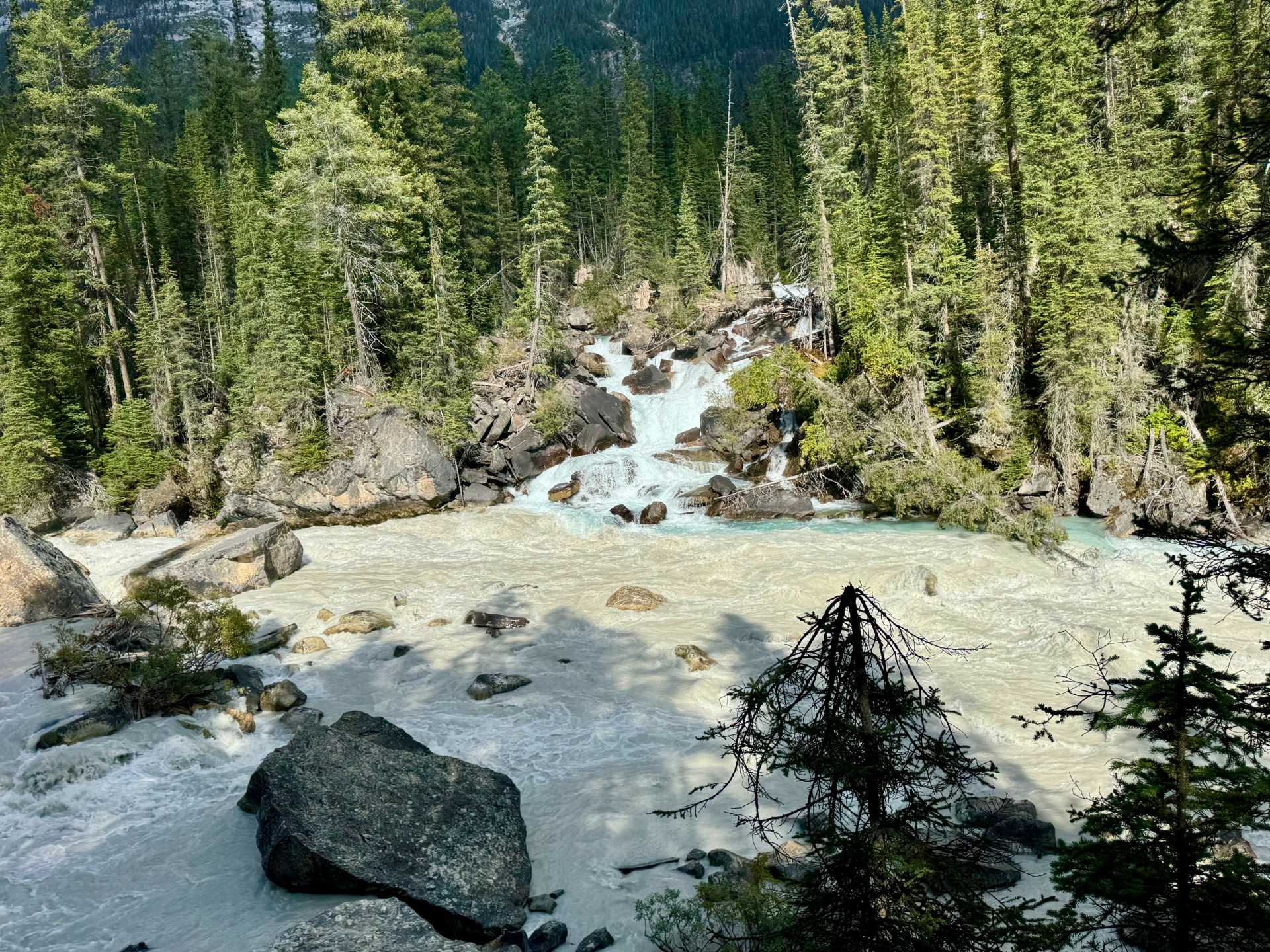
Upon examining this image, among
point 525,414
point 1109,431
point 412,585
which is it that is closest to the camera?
point 412,585

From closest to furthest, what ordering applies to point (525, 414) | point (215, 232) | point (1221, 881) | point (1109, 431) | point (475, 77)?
1. point (1221, 881)
2. point (1109, 431)
3. point (525, 414)
4. point (215, 232)
5. point (475, 77)

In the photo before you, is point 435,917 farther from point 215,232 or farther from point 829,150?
point 215,232

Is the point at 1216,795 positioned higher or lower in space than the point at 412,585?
higher

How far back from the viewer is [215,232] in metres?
42.7

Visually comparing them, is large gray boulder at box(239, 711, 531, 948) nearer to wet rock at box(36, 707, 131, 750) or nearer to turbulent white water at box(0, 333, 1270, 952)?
Answer: turbulent white water at box(0, 333, 1270, 952)

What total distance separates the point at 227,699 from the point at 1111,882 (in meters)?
12.8

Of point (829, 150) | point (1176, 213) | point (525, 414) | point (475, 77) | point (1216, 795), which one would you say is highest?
point (475, 77)

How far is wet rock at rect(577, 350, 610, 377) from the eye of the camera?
37.4 m

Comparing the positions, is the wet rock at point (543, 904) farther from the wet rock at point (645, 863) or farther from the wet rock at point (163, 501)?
the wet rock at point (163, 501)

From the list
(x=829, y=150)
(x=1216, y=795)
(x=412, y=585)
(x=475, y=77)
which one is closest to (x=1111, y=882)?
(x=1216, y=795)

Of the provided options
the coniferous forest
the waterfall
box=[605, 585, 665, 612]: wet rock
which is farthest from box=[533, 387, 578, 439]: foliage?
box=[605, 585, 665, 612]: wet rock

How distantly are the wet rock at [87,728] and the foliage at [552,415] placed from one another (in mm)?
21683

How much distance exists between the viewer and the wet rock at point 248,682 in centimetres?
1220

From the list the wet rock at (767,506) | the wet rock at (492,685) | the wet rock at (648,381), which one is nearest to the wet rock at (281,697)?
the wet rock at (492,685)
